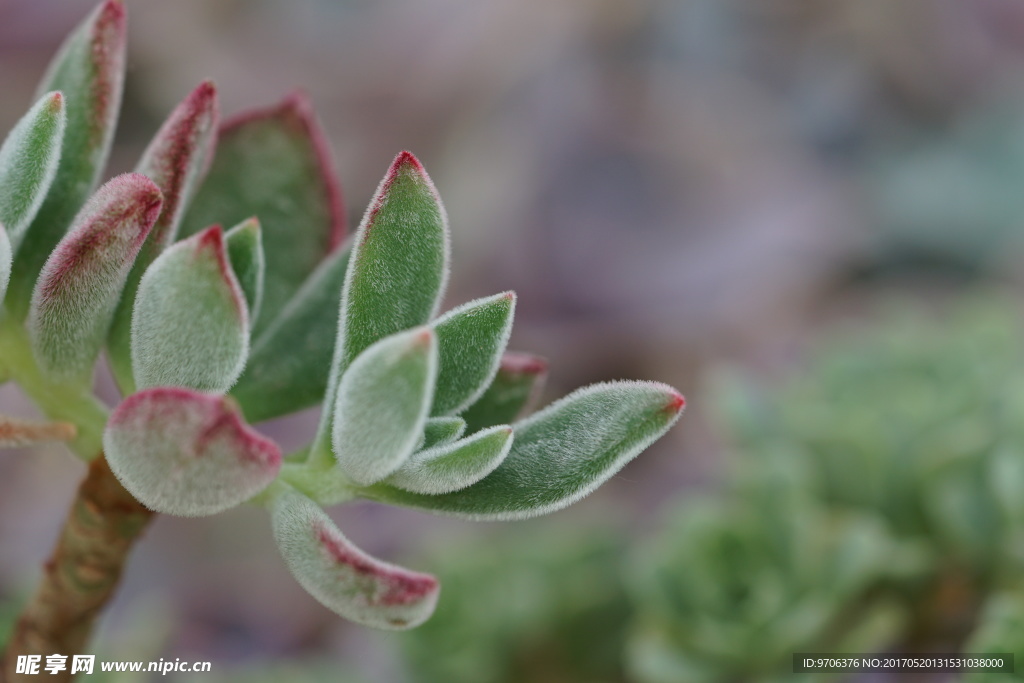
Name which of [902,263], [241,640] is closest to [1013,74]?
[902,263]

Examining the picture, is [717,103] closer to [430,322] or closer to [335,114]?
[335,114]

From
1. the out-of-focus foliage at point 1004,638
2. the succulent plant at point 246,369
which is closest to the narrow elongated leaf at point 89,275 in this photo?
the succulent plant at point 246,369

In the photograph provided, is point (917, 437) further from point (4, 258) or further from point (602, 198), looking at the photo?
point (602, 198)

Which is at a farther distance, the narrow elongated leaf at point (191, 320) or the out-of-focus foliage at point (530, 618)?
the out-of-focus foliage at point (530, 618)

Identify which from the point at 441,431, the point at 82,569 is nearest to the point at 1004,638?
the point at 441,431

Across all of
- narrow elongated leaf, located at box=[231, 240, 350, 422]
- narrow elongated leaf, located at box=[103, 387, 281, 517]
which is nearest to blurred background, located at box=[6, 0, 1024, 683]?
narrow elongated leaf, located at box=[231, 240, 350, 422]

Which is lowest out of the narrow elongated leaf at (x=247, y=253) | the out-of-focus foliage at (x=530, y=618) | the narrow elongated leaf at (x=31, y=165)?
the out-of-focus foliage at (x=530, y=618)

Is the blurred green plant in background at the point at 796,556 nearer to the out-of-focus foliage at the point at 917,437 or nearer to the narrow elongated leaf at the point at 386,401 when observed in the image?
the out-of-focus foliage at the point at 917,437
